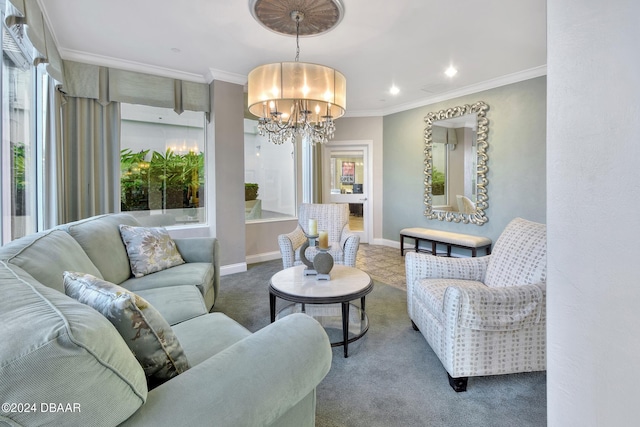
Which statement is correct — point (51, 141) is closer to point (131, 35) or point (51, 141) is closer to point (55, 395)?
point (131, 35)

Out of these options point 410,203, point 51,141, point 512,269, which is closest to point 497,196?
point 410,203

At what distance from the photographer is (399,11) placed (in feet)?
8.39

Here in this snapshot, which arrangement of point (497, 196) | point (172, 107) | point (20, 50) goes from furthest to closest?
1. point (497, 196)
2. point (172, 107)
3. point (20, 50)

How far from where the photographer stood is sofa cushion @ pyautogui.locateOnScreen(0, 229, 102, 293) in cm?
127

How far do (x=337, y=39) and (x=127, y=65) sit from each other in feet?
8.06

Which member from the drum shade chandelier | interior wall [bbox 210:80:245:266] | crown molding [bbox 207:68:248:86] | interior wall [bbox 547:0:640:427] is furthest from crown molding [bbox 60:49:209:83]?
interior wall [bbox 547:0:640:427]

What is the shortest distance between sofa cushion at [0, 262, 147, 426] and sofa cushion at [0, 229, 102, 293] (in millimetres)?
677

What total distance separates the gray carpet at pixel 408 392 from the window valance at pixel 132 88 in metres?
3.46

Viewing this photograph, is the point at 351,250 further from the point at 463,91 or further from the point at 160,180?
the point at 463,91

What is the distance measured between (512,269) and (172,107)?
3.97 m

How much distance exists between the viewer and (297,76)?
95.7 inches

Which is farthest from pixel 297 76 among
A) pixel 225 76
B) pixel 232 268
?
pixel 232 268

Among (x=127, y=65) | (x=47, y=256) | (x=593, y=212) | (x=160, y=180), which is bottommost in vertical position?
(x=47, y=256)

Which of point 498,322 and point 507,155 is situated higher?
point 507,155
